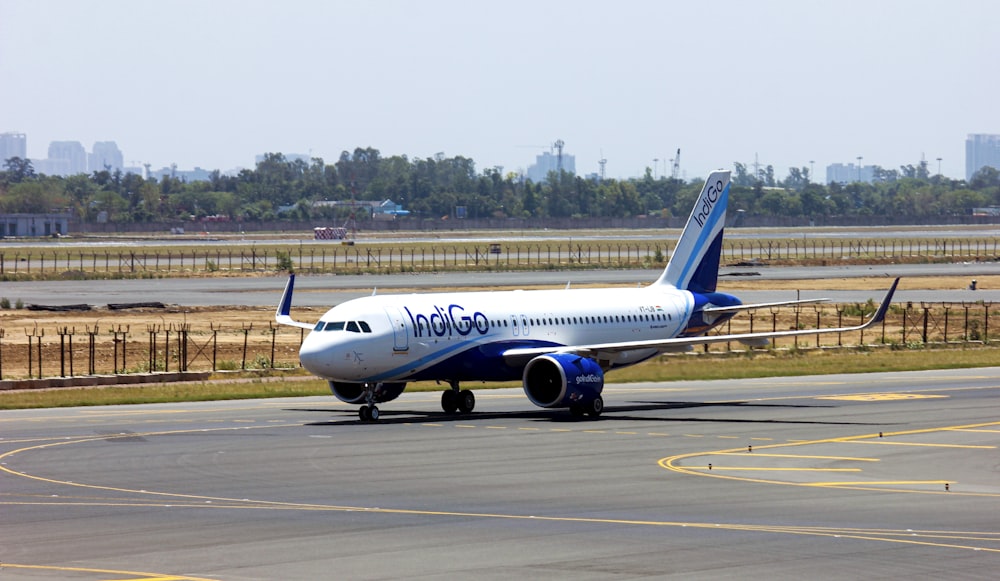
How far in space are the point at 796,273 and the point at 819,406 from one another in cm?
9261

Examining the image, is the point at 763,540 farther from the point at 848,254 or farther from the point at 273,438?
the point at 848,254

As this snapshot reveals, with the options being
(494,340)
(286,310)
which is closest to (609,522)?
(494,340)

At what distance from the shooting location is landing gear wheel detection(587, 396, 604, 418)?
47.8m

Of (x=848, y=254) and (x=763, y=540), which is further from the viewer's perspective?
(x=848, y=254)

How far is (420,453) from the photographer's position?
128 feet

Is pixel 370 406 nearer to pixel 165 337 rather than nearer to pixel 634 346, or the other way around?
pixel 634 346

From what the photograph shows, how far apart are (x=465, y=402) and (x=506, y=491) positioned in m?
17.0

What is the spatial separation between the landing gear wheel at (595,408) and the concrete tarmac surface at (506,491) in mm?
708

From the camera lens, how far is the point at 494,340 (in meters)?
49.2

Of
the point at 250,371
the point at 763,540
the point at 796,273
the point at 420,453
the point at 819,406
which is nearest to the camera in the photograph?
the point at 763,540

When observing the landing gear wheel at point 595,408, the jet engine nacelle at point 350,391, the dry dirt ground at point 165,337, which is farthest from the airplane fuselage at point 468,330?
the dry dirt ground at point 165,337

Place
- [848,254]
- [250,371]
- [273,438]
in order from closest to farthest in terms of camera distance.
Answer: [273,438] < [250,371] < [848,254]

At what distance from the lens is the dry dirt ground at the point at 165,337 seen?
66562mm

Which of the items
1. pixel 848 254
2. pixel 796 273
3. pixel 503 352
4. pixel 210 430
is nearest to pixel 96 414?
pixel 210 430
